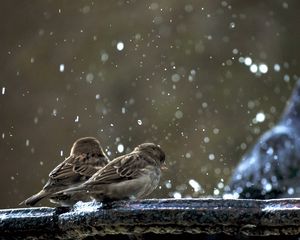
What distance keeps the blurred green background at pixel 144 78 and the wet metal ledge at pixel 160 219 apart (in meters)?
7.51

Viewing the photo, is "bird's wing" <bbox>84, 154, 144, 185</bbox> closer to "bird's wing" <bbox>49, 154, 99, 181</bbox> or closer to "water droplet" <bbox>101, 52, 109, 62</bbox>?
"bird's wing" <bbox>49, 154, 99, 181</bbox>

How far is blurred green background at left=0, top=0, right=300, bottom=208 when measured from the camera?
35.6 ft

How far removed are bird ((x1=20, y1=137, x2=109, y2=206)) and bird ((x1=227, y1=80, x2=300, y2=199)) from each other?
117 cm

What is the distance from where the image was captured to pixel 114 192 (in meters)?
3.49

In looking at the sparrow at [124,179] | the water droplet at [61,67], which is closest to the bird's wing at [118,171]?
the sparrow at [124,179]

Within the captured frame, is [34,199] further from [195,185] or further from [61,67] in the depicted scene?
[61,67]


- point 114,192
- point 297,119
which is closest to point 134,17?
point 297,119

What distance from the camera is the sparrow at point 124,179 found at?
11.4ft

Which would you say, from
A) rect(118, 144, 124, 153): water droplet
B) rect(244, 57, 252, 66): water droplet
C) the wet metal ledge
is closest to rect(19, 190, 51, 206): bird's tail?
the wet metal ledge

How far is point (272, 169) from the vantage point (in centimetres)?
533

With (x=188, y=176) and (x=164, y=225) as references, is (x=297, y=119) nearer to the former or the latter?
(x=164, y=225)

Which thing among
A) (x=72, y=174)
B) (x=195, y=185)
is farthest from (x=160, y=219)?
(x=195, y=185)

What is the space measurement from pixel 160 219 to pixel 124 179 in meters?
0.83

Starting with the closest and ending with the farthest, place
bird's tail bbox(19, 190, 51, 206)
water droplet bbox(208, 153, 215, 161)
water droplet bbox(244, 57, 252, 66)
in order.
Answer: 1. bird's tail bbox(19, 190, 51, 206)
2. water droplet bbox(208, 153, 215, 161)
3. water droplet bbox(244, 57, 252, 66)
